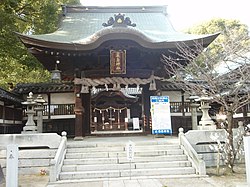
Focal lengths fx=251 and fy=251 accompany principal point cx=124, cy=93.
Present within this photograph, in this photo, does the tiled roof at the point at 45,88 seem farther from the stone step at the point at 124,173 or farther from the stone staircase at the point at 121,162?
the stone step at the point at 124,173

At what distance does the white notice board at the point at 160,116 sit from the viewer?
9.31 m

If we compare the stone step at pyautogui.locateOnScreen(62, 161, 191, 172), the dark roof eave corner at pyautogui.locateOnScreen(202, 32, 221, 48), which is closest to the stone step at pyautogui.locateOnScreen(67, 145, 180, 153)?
the stone step at pyautogui.locateOnScreen(62, 161, 191, 172)

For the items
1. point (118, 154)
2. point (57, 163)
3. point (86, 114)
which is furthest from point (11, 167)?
point (86, 114)

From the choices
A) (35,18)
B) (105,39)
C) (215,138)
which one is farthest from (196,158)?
(35,18)

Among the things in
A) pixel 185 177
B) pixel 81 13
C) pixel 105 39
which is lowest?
pixel 185 177

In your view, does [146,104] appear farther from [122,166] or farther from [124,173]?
[124,173]

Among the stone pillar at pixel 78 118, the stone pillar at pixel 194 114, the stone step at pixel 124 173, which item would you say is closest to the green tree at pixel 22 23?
the stone pillar at pixel 78 118

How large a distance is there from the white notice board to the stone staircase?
0.55 meters

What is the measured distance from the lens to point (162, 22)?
53.5ft

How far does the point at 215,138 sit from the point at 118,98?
1755 centimetres

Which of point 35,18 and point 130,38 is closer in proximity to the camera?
point 130,38

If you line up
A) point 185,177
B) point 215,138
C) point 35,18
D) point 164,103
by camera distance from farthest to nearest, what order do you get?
1. point 35,18
2. point 164,103
3. point 215,138
4. point 185,177

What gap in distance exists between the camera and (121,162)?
8.22 metres

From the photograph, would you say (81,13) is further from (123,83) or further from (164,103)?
(164,103)
